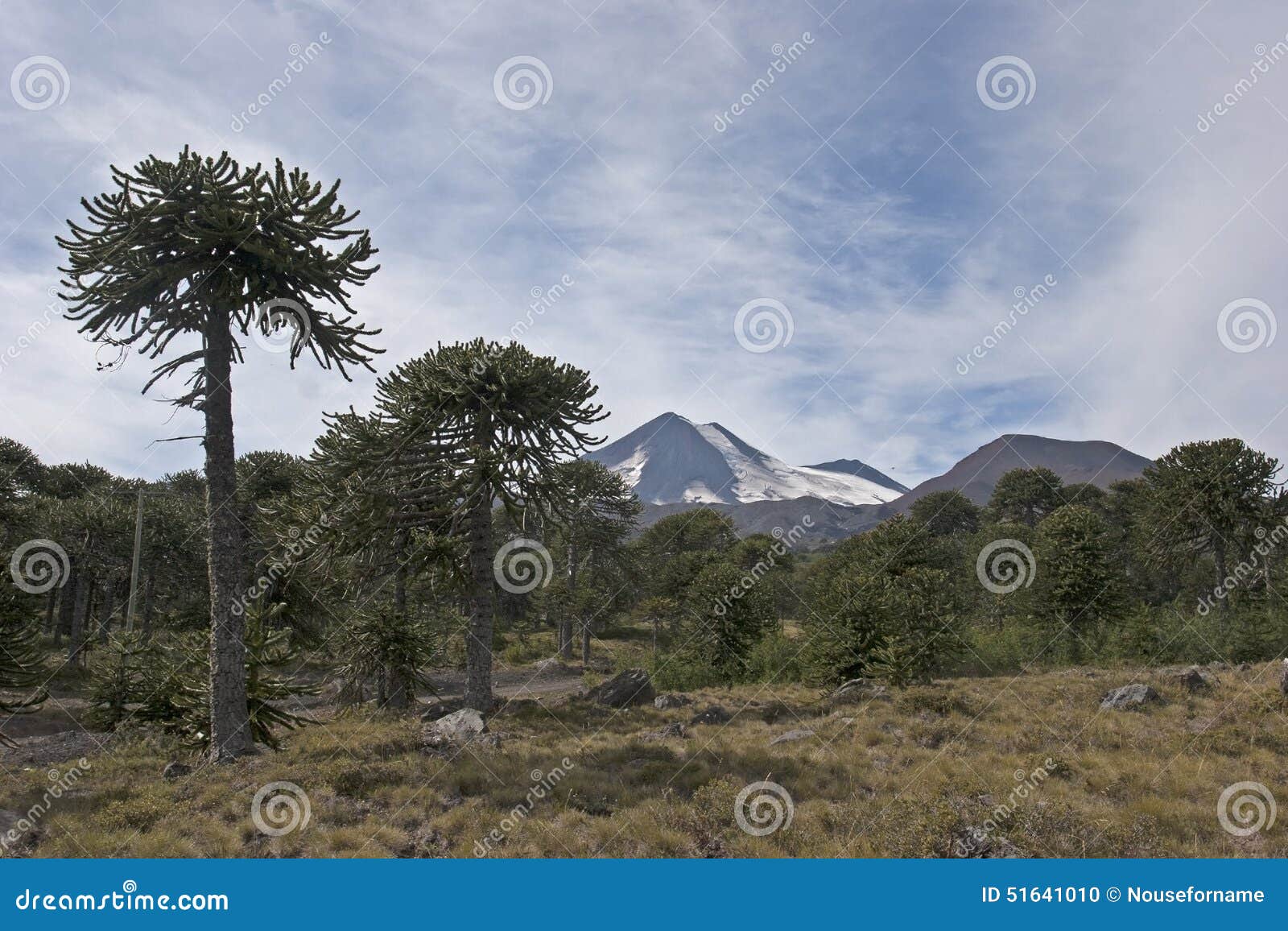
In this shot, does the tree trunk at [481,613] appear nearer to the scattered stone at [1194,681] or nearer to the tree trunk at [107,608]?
the scattered stone at [1194,681]

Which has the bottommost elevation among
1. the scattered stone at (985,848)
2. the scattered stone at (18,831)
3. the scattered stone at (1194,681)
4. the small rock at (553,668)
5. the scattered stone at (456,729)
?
the small rock at (553,668)

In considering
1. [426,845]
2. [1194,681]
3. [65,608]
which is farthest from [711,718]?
[65,608]

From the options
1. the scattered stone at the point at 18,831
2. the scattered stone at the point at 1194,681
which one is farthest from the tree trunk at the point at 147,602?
the scattered stone at the point at 1194,681

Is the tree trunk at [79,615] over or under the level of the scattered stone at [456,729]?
over

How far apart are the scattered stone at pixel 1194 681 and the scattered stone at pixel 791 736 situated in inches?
402

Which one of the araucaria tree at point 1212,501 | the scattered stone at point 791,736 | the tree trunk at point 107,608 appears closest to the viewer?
the scattered stone at point 791,736

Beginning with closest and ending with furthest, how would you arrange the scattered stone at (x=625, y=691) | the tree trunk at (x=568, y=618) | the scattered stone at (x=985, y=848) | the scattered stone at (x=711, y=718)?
the scattered stone at (x=985, y=848) < the scattered stone at (x=711, y=718) < the scattered stone at (x=625, y=691) < the tree trunk at (x=568, y=618)

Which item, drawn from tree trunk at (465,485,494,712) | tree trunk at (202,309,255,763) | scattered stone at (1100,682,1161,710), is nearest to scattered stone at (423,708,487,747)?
tree trunk at (465,485,494,712)

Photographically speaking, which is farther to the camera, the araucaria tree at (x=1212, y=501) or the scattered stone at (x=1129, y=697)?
the araucaria tree at (x=1212, y=501)

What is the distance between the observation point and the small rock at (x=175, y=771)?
32.1ft

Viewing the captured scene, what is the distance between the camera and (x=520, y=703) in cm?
1764

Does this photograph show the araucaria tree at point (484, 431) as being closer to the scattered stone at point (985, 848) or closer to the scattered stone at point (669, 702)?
the scattered stone at point (669, 702)

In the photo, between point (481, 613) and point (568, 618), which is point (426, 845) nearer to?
point (481, 613)

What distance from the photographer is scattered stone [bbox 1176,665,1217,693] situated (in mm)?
15453
